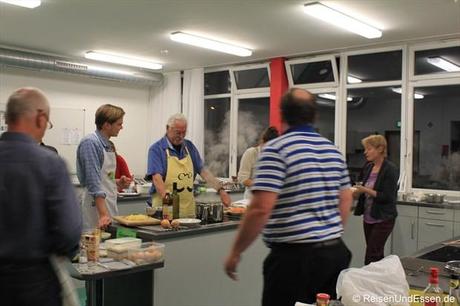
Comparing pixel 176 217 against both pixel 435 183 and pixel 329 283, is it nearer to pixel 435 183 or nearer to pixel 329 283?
pixel 329 283

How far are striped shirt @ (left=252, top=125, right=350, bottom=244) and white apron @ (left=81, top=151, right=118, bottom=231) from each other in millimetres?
1440

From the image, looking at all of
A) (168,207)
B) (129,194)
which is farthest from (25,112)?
(129,194)

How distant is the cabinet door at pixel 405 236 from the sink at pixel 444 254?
3.05m

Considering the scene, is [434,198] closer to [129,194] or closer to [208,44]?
[208,44]

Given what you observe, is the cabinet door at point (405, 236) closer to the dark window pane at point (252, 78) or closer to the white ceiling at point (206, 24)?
the white ceiling at point (206, 24)

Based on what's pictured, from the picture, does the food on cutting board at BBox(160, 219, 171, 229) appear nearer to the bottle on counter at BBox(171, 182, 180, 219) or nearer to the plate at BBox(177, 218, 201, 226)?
the plate at BBox(177, 218, 201, 226)

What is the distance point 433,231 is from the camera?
530 cm

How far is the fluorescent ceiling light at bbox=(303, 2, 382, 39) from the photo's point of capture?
4.50m

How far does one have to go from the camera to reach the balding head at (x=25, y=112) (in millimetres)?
1731

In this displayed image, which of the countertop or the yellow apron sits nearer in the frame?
the countertop

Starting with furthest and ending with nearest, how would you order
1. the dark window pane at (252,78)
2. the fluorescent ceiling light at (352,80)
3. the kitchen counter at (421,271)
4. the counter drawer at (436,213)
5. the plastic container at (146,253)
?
the dark window pane at (252,78) < the fluorescent ceiling light at (352,80) < the counter drawer at (436,213) < the plastic container at (146,253) < the kitchen counter at (421,271)

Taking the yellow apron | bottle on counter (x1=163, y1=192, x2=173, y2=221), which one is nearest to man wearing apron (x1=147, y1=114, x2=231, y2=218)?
the yellow apron

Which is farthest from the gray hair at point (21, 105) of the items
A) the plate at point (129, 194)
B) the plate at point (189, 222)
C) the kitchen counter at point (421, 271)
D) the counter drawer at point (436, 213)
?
the counter drawer at point (436, 213)

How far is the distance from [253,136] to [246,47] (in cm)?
182
